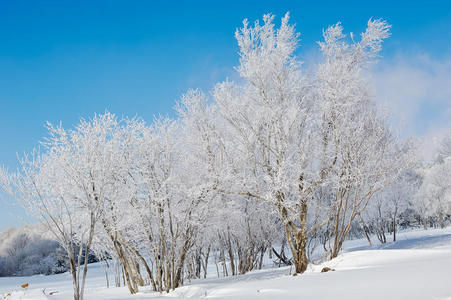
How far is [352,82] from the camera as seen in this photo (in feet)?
Result: 35.9

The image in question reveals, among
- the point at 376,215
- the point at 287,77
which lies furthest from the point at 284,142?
the point at 376,215

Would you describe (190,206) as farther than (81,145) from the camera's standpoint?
Yes

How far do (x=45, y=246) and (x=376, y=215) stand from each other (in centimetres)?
3810

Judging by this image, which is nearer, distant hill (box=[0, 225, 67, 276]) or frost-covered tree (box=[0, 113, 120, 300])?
frost-covered tree (box=[0, 113, 120, 300])

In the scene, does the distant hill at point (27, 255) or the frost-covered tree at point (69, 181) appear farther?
the distant hill at point (27, 255)

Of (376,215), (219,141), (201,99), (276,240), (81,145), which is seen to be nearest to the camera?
(81,145)

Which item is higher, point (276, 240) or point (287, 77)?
point (287, 77)

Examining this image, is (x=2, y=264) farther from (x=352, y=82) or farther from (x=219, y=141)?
(x=352, y=82)

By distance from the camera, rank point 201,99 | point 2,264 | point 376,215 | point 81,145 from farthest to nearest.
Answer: point 2,264
point 376,215
point 201,99
point 81,145

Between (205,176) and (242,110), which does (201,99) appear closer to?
(242,110)

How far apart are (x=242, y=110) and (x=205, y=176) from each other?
8.53 feet

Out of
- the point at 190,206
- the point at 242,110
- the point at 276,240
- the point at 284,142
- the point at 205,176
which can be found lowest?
the point at 276,240

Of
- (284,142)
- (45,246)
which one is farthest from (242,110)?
(45,246)

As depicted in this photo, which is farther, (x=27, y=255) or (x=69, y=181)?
(x=27, y=255)
